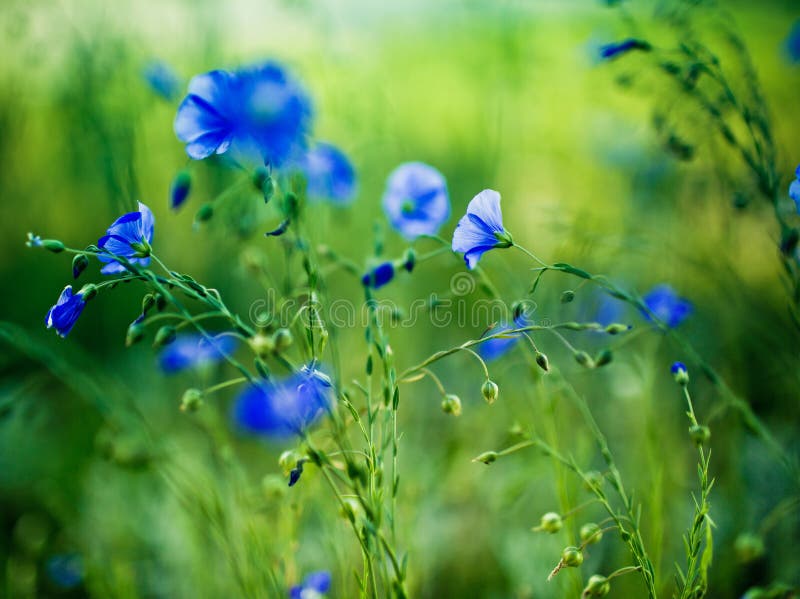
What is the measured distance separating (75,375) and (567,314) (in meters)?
1.38

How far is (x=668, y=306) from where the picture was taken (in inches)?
47.0

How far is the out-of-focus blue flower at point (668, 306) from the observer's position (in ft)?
3.83

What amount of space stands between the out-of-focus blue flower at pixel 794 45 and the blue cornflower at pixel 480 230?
121 centimetres

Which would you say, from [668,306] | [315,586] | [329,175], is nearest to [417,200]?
[329,175]

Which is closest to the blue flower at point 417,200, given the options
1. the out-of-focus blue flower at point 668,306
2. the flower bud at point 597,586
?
the out-of-focus blue flower at point 668,306

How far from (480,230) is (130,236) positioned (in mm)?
496

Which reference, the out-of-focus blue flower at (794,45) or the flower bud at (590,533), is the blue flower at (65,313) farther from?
the out-of-focus blue flower at (794,45)

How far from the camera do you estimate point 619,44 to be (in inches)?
42.9

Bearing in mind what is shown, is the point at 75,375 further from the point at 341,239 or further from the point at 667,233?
the point at 667,233

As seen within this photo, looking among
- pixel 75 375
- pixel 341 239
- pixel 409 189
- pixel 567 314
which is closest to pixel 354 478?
pixel 75 375

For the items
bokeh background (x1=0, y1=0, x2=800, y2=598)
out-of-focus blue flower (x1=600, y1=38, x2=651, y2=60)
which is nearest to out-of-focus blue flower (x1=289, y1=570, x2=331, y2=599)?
bokeh background (x1=0, y1=0, x2=800, y2=598)

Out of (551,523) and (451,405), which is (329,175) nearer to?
(451,405)

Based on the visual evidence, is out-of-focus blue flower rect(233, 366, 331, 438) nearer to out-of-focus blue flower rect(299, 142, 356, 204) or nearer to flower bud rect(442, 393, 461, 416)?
flower bud rect(442, 393, 461, 416)

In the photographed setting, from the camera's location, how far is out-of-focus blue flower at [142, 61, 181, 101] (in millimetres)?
1605
